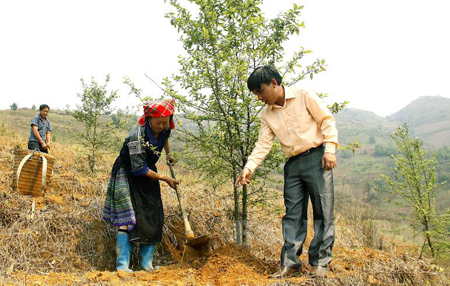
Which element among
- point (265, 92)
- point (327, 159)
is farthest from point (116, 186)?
point (327, 159)

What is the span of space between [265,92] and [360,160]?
8949 cm

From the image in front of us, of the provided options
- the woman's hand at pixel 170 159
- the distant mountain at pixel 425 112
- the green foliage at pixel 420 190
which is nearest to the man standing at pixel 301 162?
the woman's hand at pixel 170 159

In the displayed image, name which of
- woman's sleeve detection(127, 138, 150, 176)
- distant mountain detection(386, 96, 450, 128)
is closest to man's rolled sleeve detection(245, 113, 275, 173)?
woman's sleeve detection(127, 138, 150, 176)

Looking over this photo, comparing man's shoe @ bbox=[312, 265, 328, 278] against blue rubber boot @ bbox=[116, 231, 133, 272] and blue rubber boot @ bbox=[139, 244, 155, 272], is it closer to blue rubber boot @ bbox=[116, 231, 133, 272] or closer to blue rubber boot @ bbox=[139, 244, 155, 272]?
blue rubber boot @ bbox=[139, 244, 155, 272]

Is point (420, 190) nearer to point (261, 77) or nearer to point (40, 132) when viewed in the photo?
point (261, 77)

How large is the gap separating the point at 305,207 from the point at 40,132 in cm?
636

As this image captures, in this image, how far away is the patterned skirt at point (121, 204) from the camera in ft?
A: 12.0

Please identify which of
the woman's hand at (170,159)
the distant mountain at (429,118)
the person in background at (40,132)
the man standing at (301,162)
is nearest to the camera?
the man standing at (301,162)

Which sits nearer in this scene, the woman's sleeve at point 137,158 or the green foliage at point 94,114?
the woman's sleeve at point 137,158

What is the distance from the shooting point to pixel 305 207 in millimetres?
3084

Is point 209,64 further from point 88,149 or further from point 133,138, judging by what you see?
point 88,149

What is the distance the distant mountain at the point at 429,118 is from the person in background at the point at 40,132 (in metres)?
122

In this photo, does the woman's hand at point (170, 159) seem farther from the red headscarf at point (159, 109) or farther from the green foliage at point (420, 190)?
the green foliage at point (420, 190)

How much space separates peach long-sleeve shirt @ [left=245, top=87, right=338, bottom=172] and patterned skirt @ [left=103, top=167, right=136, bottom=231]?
148 centimetres
